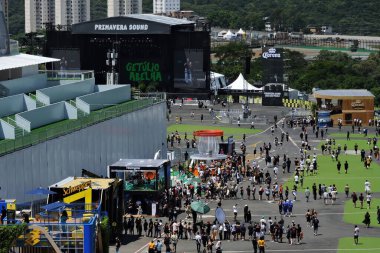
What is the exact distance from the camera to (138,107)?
2980 inches

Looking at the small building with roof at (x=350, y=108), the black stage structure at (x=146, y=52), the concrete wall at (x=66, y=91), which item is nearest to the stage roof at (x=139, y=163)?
the concrete wall at (x=66, y=91)

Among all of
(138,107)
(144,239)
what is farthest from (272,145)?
(144,239)

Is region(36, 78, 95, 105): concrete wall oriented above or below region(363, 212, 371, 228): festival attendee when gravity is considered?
above

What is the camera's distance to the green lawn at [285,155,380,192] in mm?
74562

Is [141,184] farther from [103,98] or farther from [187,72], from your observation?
[187,72]

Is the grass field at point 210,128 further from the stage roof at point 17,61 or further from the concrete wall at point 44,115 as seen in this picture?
the concrete wall at point 44,115

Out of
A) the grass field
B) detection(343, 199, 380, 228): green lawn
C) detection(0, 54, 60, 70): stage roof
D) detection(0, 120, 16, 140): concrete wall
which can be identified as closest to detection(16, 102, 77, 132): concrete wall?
detection(0, 120, 16, 140): concrete wall

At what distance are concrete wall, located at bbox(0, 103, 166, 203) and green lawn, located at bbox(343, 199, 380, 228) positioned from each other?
12315mm

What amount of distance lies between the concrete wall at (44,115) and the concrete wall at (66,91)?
1.63 metres

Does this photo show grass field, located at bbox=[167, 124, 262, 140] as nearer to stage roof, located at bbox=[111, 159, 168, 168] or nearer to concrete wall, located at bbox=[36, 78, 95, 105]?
concrete wall, located at bbox=[36, 78, 95, 105]

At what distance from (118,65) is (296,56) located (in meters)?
67.7

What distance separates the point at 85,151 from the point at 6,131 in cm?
672

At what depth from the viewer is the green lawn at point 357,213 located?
6184cm

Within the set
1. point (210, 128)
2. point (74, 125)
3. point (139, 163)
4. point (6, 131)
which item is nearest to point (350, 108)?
point (210, 128)
